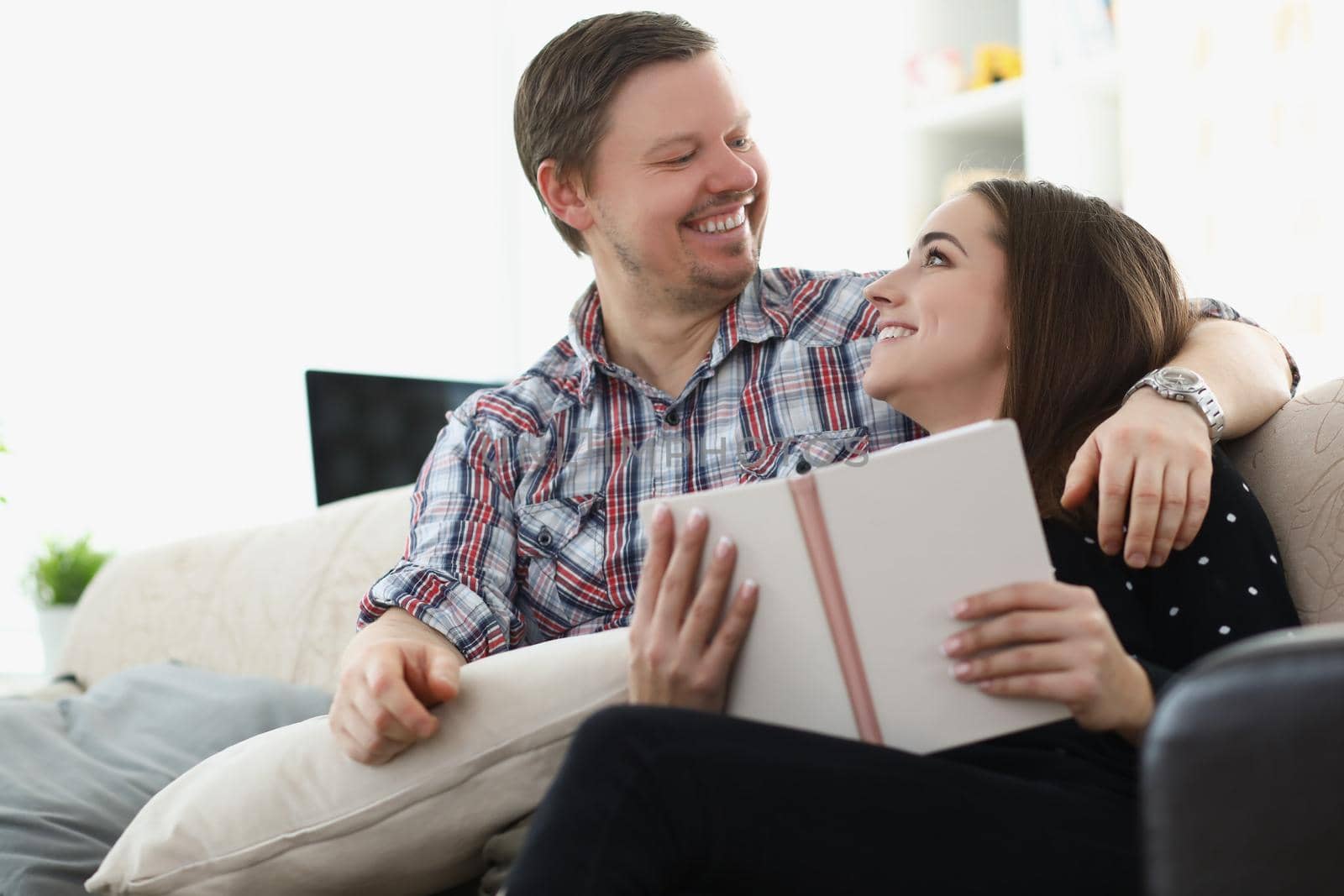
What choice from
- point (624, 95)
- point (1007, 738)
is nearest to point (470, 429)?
point (624, 95)

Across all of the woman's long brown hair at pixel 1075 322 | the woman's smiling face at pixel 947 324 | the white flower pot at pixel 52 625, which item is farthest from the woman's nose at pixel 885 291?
the white flower pot at pixel 52 625

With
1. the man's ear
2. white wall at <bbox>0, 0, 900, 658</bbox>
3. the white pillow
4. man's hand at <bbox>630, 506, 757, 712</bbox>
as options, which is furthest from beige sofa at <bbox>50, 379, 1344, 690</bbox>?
man's hand at <bbox>630, 506, 757, 712</bbox>

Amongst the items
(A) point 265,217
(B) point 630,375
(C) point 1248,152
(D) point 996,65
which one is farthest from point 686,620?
(A) point 265,217

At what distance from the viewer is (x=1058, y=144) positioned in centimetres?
308

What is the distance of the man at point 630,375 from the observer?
141 centimetres

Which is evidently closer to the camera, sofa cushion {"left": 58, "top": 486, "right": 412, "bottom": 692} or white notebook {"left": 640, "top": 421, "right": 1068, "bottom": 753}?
white notebook {"left": 640, "top": 421, "right": 1068, "bottom": 753}

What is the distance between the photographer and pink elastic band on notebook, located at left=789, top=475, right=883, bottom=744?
80 centimetres

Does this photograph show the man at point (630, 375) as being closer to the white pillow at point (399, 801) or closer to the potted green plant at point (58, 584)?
the white pillow at point (399, 801)

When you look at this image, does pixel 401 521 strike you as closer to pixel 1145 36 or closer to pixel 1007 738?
pixel 1007 738

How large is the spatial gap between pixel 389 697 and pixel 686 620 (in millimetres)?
287

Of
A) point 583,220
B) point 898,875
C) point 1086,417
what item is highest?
point 583,220

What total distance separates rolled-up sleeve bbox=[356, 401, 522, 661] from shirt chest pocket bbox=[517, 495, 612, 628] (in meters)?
0.02

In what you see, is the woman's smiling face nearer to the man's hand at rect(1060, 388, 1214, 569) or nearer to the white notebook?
the man's hand at rect(1060, 388, 1214, 569)

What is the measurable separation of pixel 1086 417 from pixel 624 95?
792 millimetres
